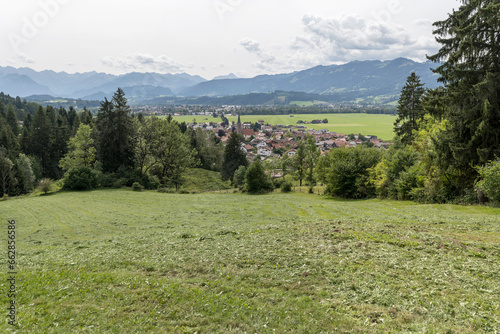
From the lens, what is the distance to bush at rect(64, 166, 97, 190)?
143 ft

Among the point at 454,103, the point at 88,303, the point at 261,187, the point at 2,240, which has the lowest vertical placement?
the point at 261,187

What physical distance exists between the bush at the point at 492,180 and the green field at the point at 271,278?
3.85 feet

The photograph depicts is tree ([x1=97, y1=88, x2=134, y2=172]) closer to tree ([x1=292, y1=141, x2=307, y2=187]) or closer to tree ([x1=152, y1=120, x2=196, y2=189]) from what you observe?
tree ([x1=152, y1=120, x2=196, y2=189])

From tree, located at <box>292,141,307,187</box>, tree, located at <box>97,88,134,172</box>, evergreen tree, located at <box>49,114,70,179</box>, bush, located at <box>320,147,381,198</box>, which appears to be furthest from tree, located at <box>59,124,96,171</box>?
bush, located at <box>320,147,381,198</box>

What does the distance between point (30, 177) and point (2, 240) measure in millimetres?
50248

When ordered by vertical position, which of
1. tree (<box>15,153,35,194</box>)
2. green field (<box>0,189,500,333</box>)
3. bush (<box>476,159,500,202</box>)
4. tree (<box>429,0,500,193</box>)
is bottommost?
tree (<box>15,153,35,194</box>)

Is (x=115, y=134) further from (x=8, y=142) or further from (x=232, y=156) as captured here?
(x=8, y=142)

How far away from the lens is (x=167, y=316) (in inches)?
331

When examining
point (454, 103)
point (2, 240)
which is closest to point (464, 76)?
point (454, 103)

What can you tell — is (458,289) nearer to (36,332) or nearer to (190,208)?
(36,332)

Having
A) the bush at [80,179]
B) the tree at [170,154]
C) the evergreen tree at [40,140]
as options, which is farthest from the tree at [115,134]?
the evergreen tree at [40,140]

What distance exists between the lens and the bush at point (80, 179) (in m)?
43.5

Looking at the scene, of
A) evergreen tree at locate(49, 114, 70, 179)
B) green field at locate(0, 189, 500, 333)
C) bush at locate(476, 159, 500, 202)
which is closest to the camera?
green field at locate(0, 189, 500, 333)

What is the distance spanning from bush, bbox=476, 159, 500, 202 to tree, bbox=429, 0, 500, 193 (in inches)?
48.0
